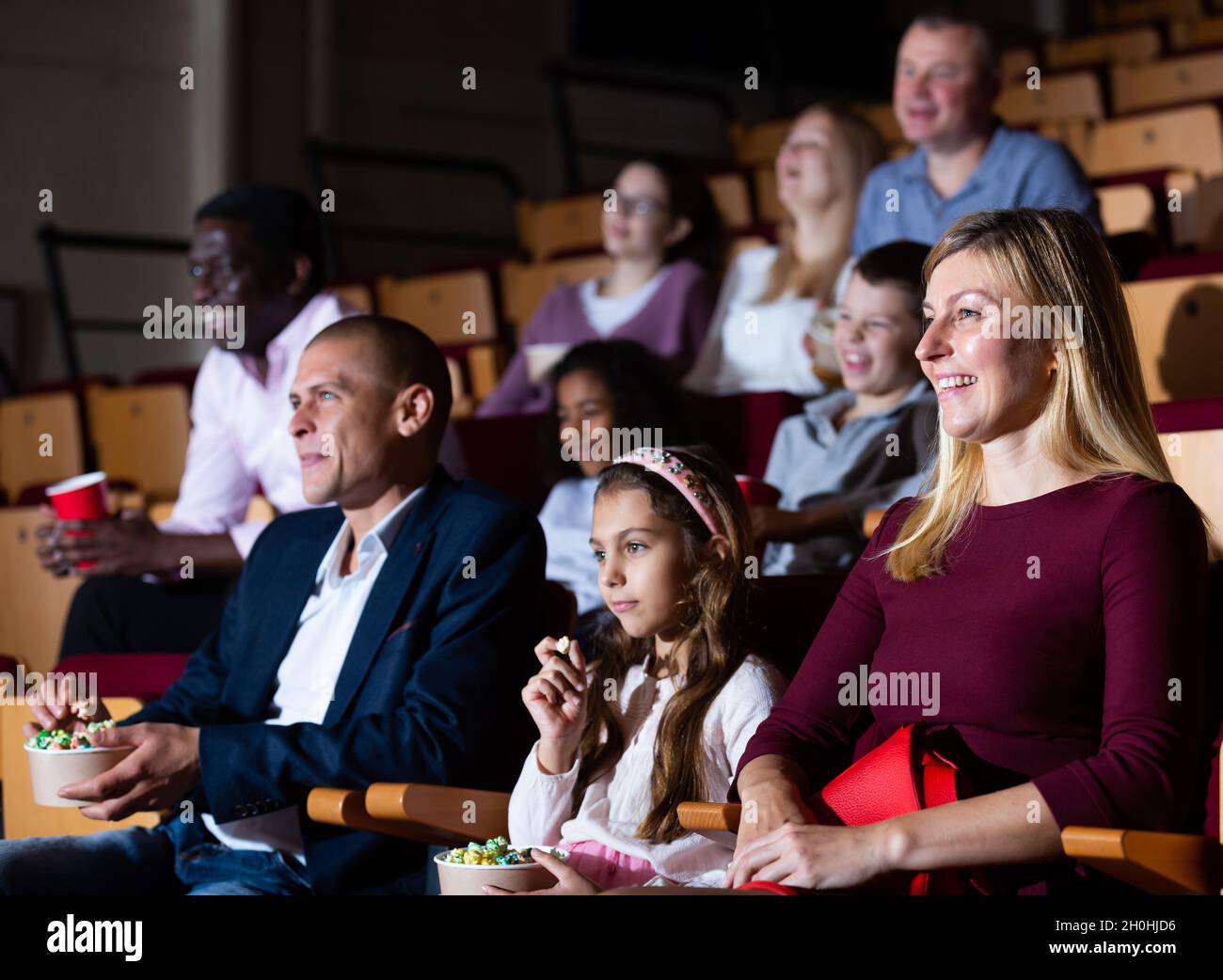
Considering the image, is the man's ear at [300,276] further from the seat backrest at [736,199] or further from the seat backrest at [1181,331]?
the seat backrest at [736,199]

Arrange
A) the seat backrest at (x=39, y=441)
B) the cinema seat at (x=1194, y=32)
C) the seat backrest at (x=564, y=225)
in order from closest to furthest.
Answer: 1. the seat backrest at (x=39, y=441)
2. the seat backrest at (x=564, y=225)
3. the cinema seat at (x=1194, y=32)

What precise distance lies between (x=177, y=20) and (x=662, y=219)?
8.29 ft

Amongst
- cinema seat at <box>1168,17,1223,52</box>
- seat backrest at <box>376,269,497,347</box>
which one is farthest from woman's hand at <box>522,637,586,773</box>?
cinema seat at <box>1168,17,1223,52</box>

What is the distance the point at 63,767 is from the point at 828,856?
0.70m

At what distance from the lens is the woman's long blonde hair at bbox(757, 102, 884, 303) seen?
2457 millimetres

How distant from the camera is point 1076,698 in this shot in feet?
3.42

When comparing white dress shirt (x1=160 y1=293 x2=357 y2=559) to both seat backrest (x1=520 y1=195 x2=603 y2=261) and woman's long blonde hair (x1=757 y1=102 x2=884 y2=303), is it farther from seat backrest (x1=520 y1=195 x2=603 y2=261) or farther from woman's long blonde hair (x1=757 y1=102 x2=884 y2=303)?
seat backrest (x1=520 y1=195 x2=603 y2=261)

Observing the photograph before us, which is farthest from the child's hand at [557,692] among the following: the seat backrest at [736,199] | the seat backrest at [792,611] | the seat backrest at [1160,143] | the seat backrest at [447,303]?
the seat backrest at [736,199]

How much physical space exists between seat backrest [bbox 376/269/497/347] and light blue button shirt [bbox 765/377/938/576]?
156 cm

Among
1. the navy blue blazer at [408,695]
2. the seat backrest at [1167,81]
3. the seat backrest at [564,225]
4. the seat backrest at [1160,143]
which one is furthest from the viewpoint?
the seat backrest at [564,225]

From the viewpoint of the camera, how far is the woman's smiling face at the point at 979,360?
1.10 m

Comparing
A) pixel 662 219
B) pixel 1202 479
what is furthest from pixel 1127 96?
pixel 1202 479

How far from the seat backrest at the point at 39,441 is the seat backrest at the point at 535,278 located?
0.98 metres

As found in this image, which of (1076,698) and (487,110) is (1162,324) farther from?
(487,110)
